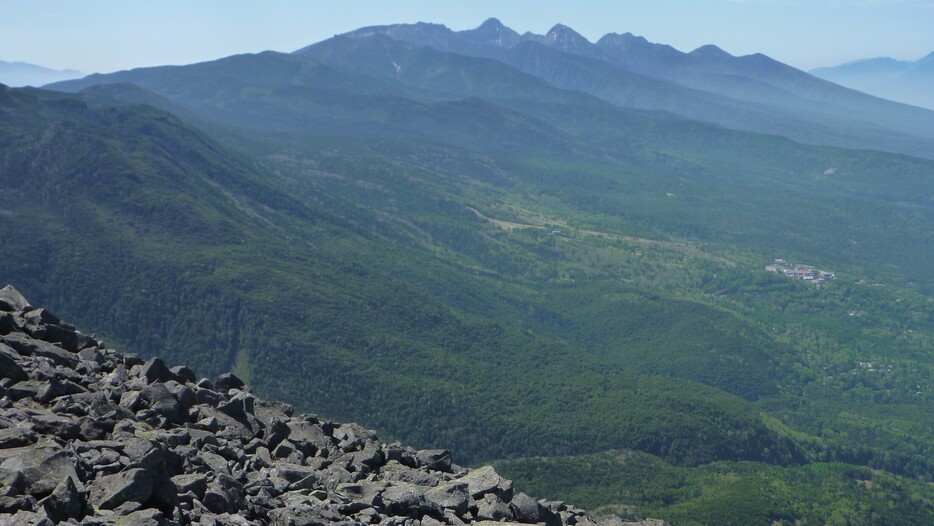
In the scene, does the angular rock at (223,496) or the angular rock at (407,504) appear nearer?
the angular rock at (223,496)

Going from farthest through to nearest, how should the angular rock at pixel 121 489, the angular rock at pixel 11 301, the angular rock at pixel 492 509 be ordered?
1. the angular rock at pixel 11 301
2. the angular rock at pixel 492 509
3. the angular rock at pixel 121 489

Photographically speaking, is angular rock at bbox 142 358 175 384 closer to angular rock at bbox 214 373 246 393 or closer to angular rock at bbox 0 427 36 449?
angular rock at bbox 214 373 246 393

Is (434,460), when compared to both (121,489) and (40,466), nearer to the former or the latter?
(121,489)

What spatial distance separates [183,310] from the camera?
138 metres

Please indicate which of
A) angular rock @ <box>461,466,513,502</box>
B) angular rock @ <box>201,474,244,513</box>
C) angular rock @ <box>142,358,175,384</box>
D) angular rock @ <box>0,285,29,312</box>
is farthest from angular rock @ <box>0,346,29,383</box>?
angular rock @ <box>461,466,513,502</box>

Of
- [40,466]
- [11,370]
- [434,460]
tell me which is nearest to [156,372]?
[11,370]

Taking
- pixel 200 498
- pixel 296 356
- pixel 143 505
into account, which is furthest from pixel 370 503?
pixel 296 356

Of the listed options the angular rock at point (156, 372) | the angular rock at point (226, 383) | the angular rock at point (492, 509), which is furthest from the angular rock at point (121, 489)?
the angular rock at point (226, 383)

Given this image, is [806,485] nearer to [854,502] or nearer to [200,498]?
[854,502]

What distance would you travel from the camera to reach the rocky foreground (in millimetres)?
21812

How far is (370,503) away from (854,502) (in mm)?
92129

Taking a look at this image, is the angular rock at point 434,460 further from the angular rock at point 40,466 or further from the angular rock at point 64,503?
the angular rock at point 64,503

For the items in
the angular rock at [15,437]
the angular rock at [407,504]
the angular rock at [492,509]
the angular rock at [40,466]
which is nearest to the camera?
the angular rock at [40,466]

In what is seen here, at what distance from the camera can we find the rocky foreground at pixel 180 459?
2181 centimetres
